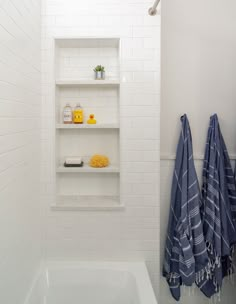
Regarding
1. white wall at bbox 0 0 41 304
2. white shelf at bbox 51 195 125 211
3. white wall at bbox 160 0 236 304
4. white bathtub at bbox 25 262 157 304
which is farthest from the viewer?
white wall at bbox 160 0 236 304

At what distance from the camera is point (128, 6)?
191 cm

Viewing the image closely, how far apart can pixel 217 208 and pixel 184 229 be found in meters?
0.27

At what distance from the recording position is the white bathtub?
1837mm

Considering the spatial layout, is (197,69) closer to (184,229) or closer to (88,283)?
(184,229)

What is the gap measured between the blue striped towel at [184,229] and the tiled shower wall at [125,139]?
0.16 metres

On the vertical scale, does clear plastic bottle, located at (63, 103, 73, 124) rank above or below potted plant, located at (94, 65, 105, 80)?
below

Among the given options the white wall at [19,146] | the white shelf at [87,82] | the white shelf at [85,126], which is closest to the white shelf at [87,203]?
the white wall at [19,146]

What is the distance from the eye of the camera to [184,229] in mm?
1970

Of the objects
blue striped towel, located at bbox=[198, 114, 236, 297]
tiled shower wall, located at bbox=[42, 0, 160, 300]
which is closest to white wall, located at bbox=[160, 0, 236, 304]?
blue striped towel, located at bbox=[198, 114, 236, 297]

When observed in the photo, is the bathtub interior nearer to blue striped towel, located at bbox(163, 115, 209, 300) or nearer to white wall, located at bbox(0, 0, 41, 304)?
white wall, located at bbox(0, 0, 41, 304)

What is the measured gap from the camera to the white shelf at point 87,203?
1956 mm

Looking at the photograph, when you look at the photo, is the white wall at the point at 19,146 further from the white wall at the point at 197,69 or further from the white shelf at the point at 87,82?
the white wall at the point at 197,69

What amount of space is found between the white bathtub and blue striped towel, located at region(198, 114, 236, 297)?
513 mm

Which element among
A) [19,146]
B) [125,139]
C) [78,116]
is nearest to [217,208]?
[125,139]
